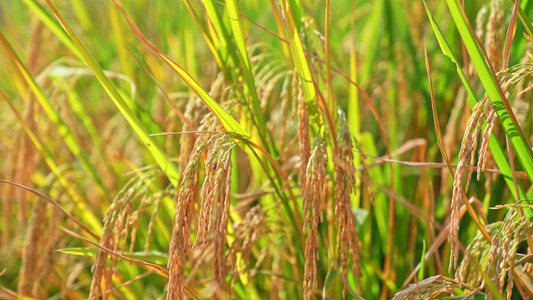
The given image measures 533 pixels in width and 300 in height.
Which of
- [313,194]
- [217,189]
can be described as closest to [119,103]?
[217,189]

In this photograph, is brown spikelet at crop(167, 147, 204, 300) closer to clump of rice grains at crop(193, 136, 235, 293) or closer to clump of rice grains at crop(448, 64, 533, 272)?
clump of rice grains at crop(193, 136, 235, 293)

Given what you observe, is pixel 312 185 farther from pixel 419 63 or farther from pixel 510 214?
pixel 419 63

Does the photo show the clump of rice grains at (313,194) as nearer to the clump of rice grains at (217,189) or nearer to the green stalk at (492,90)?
the clump of rice grains at (217,189)

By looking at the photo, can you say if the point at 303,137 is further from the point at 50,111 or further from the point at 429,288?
the point at 50,111

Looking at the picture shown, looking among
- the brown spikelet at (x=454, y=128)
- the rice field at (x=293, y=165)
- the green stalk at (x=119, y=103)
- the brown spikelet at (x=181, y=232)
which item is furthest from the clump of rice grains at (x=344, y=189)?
the brown spikelet at (x=454, y=128)

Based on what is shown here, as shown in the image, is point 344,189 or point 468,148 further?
point 344,189

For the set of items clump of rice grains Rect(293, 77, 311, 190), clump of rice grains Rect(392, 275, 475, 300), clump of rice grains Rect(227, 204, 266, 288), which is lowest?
clump of rice grains Rect(392, 275, 475, 300)

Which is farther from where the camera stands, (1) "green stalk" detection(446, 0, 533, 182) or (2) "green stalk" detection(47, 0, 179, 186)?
(2) "green stalk" detection(47, 0, 179, 186)

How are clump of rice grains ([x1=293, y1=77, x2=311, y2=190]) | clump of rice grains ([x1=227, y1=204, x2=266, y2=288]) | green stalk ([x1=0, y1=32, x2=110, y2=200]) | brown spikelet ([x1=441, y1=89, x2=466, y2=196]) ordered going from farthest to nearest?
brown spikelet ([x1=441, y1=89, x2=466, y2=196]) → green stalk ([x1=0, y1=32, x2=110, y2=200]) → clump of rice grains ([x1=227, y1=204, x2=266, y2=288]) → clump of rice grains ([x1=293, y1=77, x2=311, y2=190])

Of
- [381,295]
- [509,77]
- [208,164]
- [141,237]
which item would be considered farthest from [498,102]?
[141,237]

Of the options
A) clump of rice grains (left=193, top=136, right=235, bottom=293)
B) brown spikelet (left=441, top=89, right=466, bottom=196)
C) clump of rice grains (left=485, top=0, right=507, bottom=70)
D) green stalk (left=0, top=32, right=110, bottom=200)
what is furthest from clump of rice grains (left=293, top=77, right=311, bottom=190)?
green stalk (left=0, top=32, right=110, bottom=200)
